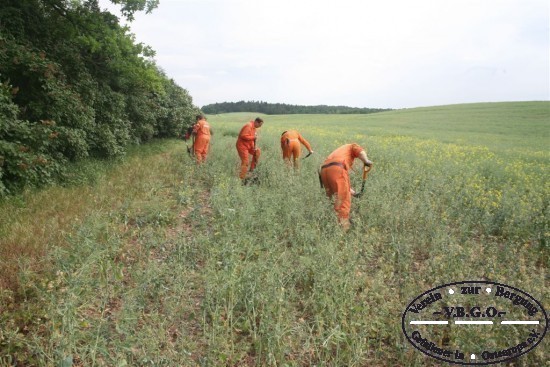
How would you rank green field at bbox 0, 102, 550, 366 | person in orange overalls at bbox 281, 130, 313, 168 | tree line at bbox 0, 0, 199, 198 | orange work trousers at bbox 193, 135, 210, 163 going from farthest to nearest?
1. orange work trousers at bbox 193, 135, 210, 163
2. person in orange overalls at bbox 281, 130, 313, 168
3. tree line at bbox 0, 0, 199, 198
4. green field at bbox 0, 102, 550, 366

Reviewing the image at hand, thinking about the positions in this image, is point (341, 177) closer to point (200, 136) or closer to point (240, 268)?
point (240, 268)

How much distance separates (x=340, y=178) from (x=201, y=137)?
5608mm

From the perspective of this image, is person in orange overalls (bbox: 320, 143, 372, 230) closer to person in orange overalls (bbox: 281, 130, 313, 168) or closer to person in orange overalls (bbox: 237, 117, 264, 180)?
person in orange overalls (bbox: 281, 130, 313, 168)

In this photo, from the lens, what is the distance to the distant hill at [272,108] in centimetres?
7912

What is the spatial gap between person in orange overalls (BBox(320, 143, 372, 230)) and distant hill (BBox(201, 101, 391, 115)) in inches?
2882

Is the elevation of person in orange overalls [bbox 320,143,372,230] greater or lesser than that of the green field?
greater

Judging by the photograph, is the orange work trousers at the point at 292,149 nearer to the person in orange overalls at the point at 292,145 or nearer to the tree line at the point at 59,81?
the person in orange overalls at the point at 292,145

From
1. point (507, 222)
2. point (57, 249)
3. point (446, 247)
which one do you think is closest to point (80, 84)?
point (57, 249)

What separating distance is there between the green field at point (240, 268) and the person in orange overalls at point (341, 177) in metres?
0.22

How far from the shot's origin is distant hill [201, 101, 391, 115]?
79125mm

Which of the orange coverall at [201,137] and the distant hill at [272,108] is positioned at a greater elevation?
the distant hill at [272,108]

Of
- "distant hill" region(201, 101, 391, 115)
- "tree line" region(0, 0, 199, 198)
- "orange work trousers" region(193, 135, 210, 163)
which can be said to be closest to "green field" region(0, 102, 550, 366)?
"tree line" region(0, 0, 199, 198)

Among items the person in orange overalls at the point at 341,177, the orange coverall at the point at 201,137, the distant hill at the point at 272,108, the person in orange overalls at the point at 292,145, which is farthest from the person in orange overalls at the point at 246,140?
the distant hill at the point at 272,108

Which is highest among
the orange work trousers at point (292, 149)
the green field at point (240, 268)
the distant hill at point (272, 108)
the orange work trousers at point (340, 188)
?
the distant hill at point (272, 108)
